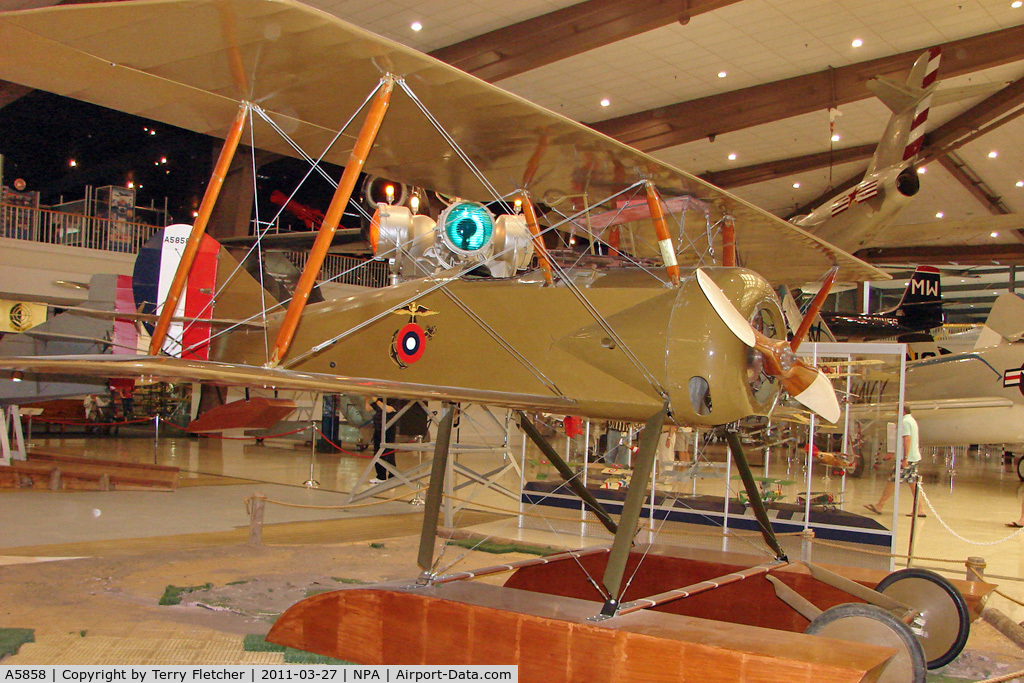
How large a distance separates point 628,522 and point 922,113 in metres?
12.1

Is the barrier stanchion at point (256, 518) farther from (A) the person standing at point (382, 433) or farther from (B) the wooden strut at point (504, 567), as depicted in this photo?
(B) the wooden strut at point (504, 567)

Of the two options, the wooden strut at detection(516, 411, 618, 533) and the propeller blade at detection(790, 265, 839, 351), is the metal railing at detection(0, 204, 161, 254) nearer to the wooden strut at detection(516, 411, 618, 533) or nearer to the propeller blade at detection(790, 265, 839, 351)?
the wooden strut at detection(516, 411, 618, 533)

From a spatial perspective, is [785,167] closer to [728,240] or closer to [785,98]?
[785,98]

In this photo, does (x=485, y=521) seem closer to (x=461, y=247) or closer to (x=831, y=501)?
(x=831, y=501)

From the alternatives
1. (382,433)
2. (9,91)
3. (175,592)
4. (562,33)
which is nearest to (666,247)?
(175,592)

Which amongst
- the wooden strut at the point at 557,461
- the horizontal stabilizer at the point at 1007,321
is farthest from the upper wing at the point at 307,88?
the horizontal stabilizer at the point at 1007,321

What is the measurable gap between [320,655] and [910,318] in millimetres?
21437

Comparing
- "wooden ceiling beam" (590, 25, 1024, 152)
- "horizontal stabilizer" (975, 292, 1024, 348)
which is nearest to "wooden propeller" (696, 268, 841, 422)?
"wooden ceiling beam" (590, 25, 1024, 152)

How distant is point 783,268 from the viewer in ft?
20.3

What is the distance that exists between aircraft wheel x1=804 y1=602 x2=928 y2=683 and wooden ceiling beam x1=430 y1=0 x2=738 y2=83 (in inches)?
335

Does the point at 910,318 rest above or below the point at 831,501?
above

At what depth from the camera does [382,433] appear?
31.2ft

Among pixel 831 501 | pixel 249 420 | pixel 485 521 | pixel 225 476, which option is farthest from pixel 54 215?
pixel 831 501

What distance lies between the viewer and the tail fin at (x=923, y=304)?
830 inches
